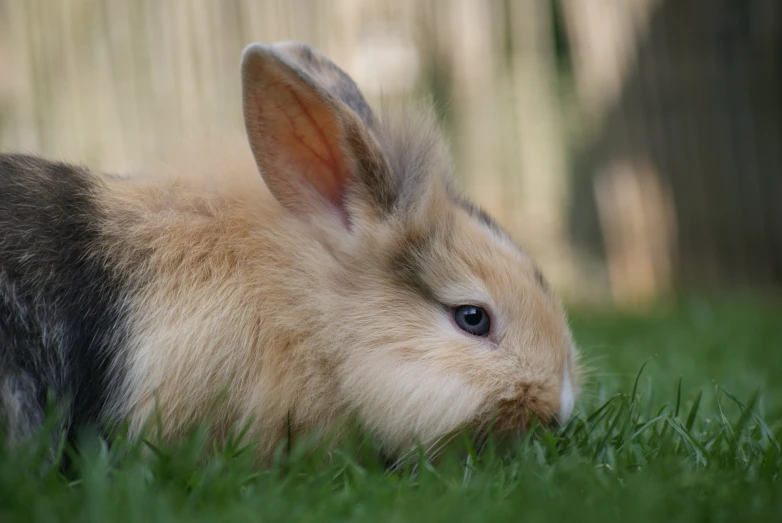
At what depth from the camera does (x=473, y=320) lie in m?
2.18

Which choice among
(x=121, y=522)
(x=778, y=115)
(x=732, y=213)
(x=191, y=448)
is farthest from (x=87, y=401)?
(x=778, y=115)

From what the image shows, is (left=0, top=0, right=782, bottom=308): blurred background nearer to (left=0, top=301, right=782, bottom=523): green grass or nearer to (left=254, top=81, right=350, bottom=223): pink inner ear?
(left=254, top=81, right=350, bottom=223): pink inner ear

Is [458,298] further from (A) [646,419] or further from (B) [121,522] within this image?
(B) [121,522]

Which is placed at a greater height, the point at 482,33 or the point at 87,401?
A: the point at 482,33

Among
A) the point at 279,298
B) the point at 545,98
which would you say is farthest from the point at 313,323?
the point at 545,98

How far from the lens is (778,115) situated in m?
7.32

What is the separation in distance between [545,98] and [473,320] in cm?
504

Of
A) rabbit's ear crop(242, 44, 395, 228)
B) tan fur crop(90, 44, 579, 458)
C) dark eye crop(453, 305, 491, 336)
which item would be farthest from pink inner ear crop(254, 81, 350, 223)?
dark eye crop(453, 305, 491, 336)

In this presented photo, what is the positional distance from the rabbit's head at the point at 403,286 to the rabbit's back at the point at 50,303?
508mm

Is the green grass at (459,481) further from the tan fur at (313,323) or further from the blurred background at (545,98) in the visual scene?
the blurred background at (545,98)

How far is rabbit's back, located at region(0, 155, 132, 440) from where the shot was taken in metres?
1.87

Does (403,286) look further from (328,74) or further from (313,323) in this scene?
(328,74)

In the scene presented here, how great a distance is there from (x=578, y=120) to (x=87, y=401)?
5.84 metres

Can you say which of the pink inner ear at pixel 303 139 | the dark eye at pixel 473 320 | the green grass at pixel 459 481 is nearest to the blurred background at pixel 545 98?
the pink inner ear at pixel 303 139
